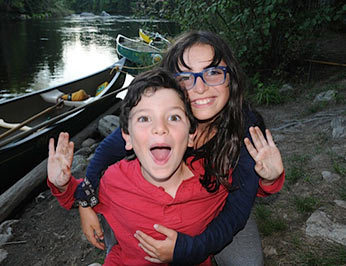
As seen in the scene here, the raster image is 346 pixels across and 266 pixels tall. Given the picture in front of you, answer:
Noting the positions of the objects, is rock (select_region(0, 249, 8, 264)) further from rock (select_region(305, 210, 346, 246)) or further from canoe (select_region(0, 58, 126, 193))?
rock (select_region(305, 210, 346, 246))

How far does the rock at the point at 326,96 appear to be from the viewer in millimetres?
5090

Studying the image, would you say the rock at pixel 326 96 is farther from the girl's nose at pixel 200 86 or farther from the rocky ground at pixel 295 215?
the girl's nose at pixel 200 86

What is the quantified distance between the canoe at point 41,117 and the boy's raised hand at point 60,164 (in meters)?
2.75

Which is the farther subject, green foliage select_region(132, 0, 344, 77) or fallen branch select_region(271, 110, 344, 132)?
green foliage select_region(132, 0, 344, 77)

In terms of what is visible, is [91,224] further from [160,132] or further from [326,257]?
[326,257]

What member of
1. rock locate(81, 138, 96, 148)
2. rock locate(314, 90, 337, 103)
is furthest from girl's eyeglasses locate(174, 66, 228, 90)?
rock locate(81, 138, 96, 148)

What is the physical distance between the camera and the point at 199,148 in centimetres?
180

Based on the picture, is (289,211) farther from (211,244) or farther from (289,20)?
(289,20)

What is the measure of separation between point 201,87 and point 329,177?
176 cm

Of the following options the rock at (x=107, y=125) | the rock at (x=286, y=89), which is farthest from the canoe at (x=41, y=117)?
the rock at (x=286, y=89)

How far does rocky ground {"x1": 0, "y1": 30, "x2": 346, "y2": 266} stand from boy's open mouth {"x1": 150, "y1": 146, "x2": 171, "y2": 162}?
121cm

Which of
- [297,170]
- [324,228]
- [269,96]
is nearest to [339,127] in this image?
[297,170]

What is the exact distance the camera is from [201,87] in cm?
171

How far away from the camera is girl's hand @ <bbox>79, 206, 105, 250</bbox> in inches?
74.0
